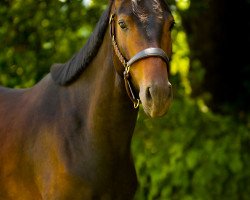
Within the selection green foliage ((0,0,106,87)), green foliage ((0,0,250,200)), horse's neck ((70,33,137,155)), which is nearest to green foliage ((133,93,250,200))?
green foliage ((0,0,250,200))

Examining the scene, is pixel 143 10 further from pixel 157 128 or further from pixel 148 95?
pixel 157 128

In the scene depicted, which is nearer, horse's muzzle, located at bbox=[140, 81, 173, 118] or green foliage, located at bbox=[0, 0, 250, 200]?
horse's muzzle, located at bbox=[140, 81, 173, 118]

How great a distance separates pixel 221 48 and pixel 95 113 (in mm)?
4486

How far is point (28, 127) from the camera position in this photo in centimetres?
385

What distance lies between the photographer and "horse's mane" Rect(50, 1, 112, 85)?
3.53 m

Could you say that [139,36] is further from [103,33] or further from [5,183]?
[5,183]

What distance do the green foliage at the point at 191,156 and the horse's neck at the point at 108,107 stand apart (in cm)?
279

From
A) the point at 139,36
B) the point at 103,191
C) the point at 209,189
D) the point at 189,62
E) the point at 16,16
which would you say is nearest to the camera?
the point at 139,36

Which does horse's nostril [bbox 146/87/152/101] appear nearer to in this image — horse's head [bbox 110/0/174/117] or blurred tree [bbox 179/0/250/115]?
horse's head [bbox 110/0/174/117]

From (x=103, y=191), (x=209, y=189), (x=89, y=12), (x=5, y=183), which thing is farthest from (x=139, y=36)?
(x=209, y=189)

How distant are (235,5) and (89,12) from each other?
2.25 metres

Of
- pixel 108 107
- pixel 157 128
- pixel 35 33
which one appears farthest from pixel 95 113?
pixel 157 128

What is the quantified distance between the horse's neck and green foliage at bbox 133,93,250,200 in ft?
9.14

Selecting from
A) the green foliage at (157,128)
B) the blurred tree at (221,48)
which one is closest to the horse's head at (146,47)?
the green foliage at (157,128)
